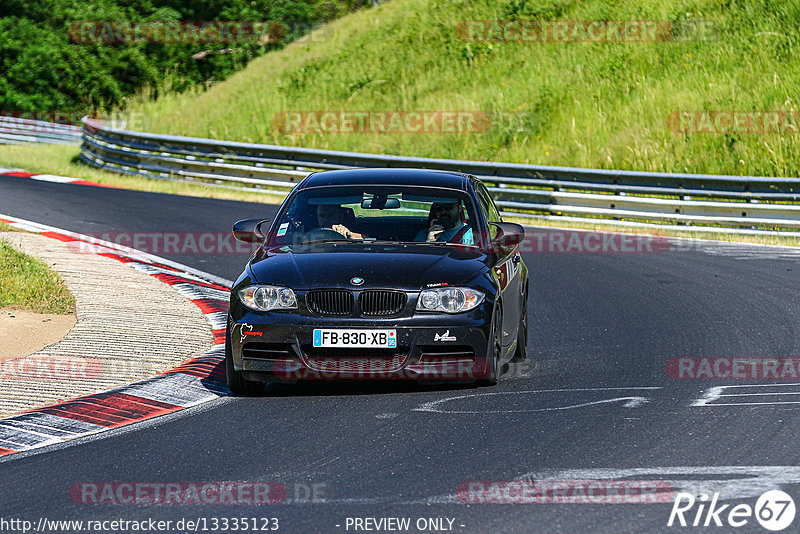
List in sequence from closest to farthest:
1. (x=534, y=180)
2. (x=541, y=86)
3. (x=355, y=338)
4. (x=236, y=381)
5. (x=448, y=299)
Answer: (x=355, y=338), (x=448, y=299), (x=236, y=381), (x=534, y=180), (x=541, y=86)

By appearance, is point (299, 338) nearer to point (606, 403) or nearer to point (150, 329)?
point (606, 403)

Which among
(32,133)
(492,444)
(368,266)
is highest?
(368,266)

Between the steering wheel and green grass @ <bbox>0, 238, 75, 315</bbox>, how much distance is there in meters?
3.20

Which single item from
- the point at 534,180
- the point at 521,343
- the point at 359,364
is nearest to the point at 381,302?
the point at 359,364

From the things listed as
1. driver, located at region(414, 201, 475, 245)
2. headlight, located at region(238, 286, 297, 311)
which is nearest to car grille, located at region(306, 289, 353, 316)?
headlight, located at region(238, 286, 297, 311)

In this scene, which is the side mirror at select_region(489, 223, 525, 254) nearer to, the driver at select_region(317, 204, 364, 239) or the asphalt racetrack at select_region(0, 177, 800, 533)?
the asphalt racetrack at select_region(0, 177, 800, 533)

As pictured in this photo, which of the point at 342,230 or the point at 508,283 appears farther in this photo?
the point at 342,230

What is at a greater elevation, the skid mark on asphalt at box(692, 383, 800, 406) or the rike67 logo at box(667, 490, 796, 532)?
the rike67 logo at box(667, 490, 796, 532)

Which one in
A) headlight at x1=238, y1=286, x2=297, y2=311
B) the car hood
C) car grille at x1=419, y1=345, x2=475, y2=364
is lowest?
car grille at x1=419, y1=345, x2=475, y2=364

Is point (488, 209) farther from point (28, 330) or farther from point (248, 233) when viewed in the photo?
point (28, 330)

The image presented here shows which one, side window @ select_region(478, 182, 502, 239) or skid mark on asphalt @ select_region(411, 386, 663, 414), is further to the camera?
side window @ select_region(478, 182, 502, 239)

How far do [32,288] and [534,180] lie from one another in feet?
39.3

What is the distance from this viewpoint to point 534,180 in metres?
21.7

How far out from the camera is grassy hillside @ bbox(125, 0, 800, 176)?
83.7 ft
